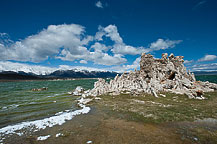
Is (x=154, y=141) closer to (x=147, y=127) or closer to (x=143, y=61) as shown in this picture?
(x=147, y=127)

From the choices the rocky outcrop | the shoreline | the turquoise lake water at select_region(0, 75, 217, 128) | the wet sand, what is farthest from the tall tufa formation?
the wet sand

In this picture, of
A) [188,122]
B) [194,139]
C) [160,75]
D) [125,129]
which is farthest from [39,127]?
[160,75]

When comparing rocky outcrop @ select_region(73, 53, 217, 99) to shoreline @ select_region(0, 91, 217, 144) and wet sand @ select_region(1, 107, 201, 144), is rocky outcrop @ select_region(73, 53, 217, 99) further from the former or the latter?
wet sand @ select_region(1, 107, 201, 144)

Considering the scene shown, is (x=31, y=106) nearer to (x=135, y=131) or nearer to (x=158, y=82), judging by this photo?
(x=135, y=131)

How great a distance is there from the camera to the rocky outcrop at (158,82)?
29.5m

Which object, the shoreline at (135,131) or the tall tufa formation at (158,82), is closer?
the shoreline at (135,131)

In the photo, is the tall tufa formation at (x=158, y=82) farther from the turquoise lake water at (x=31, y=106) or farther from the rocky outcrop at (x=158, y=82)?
the turquoise lake water at (x=31, y=106)

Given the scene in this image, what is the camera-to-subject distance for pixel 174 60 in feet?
152

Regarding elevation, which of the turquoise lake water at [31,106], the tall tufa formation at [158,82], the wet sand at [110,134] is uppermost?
the tall tufa formation at [158,82]

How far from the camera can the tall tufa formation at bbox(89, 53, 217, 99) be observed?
1164 inches

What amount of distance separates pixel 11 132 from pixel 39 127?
2103 millimetres

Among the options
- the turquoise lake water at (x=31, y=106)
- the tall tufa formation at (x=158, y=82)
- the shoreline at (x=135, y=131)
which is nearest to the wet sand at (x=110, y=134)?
the shoreline at (x=135, y=131)

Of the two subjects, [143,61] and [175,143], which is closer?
[175,143]

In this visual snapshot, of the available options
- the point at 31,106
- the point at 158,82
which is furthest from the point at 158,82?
the point at 31,106
